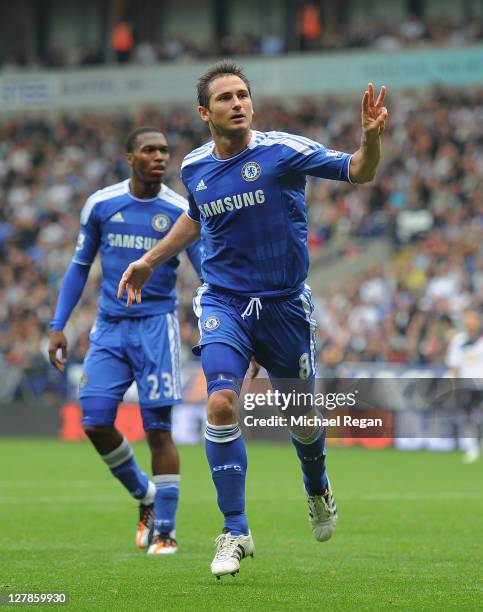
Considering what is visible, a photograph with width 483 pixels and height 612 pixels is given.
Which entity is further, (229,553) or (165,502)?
(165,502)

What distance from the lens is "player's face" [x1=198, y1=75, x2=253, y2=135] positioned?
7.55m

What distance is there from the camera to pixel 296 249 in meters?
7.76

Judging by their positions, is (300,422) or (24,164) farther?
(24,164)

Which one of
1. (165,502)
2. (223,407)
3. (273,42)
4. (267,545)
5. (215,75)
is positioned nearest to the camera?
(223,407)

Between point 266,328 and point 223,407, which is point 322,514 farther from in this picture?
point 223,407

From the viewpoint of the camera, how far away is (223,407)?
7211mm

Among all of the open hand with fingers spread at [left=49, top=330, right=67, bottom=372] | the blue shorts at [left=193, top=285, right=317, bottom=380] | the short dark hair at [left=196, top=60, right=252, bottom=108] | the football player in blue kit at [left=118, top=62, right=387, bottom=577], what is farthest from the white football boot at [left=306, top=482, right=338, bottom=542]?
the short dark hair at [left=196, top=60, right=252, bottom=108]

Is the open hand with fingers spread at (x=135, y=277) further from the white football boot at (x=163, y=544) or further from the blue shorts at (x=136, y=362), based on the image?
the white football boot at (x=163, y=544)

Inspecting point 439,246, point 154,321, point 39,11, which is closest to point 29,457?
point 439,246

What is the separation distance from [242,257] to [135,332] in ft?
6.84

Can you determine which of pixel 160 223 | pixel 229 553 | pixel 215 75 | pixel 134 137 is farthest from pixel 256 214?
pixel 134 137

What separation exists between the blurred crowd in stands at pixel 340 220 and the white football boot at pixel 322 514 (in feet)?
47.4

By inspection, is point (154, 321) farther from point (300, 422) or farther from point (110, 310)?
point (300, 422)

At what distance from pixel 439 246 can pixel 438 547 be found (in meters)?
16.8
